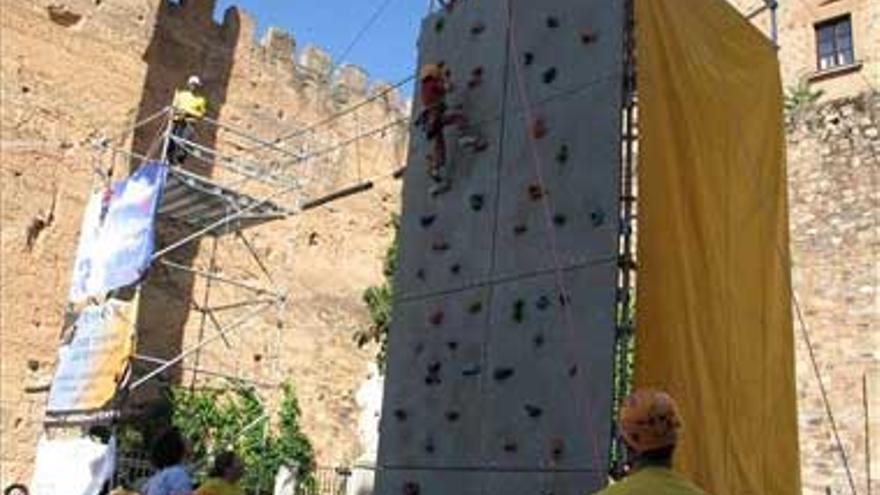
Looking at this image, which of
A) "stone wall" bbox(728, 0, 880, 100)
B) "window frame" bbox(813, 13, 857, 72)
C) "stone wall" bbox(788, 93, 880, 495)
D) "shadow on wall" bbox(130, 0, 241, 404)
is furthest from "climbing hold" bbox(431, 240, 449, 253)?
"window frame" bbox(813, 13, 857, 72)

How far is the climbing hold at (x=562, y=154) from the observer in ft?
16.1

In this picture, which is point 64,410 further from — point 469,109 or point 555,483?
point 555,483

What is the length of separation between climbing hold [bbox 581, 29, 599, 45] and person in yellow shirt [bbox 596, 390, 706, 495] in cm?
280

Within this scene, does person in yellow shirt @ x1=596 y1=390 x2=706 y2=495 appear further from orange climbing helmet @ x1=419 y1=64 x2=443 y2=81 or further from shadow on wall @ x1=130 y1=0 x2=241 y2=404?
shadow on wall @ x1=130 y1=0 x2=241 y2=404

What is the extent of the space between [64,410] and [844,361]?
9381mm

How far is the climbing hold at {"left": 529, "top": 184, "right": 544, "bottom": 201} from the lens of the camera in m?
5.00

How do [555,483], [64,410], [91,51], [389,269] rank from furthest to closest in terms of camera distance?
1. [389,269]
2. [91,51]
3. [64,410]
4. [555,483]

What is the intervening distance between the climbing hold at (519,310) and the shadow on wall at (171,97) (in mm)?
10092

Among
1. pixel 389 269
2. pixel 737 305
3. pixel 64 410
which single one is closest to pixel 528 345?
pixel 737 305

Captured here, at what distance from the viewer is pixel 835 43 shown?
2078 cm

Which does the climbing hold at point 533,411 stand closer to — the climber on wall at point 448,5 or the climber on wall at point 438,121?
the climber on wall at point 438,121

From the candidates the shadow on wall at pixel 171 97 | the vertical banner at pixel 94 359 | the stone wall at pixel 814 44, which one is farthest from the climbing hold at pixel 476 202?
the stone wall at pixel 814 44

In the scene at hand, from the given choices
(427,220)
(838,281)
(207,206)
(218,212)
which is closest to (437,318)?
(427,220)

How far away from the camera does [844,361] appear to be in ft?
42.3
